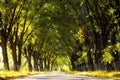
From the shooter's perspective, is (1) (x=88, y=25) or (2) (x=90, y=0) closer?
(2) (x=90, y=0)

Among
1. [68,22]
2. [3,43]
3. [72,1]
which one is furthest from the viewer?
[68,22]

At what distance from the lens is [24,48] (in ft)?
236

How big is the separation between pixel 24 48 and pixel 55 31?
7.64 m

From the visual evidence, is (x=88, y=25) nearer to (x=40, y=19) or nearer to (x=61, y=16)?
(x=61, y=16)

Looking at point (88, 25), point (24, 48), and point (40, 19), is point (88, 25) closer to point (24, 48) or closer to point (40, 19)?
point (40, 19)

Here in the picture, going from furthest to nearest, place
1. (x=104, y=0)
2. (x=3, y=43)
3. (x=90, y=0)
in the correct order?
(x=3, y=43) < (x=90, y=0) < (x=104, y=0)

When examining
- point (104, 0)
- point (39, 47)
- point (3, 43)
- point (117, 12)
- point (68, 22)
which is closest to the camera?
point (117, 12)

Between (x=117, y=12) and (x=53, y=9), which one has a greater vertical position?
(x=53, y=9)

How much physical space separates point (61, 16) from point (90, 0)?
44.4ft

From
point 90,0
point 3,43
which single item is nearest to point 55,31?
point 3,43

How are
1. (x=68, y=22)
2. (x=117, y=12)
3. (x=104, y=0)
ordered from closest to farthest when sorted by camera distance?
(x=117, y=12)
(x=104, y=0)
(x=68, y=22)

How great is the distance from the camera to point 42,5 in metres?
48.3

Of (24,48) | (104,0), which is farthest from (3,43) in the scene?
(24,48)

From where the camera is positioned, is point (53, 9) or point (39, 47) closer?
point (53, 9)
